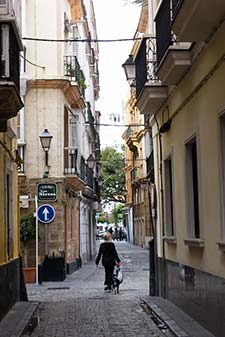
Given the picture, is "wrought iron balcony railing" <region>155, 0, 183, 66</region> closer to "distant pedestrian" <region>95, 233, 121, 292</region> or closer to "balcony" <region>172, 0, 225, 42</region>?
"balcony" <region>172, 0, 225, 42</region>

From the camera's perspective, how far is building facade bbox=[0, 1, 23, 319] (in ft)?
35.0

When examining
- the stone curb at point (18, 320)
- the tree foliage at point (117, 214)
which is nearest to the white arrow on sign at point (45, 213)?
the stone curb at point (18, 320)

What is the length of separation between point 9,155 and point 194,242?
5061mm

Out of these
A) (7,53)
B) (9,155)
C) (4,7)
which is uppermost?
(4,7)

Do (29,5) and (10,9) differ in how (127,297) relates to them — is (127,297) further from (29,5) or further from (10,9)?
(29,5)

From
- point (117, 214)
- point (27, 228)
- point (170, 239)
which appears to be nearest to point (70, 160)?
point (27, 228)

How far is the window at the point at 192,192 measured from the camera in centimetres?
1158

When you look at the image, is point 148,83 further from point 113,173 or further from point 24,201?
point 113,173

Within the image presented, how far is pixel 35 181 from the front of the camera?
942 inches

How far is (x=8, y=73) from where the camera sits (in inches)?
415

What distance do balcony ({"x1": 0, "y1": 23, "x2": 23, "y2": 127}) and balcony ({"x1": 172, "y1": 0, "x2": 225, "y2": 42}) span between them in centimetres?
262

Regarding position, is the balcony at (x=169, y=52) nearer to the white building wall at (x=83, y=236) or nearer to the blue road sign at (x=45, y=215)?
the blue road sign at (x=45, y=215)

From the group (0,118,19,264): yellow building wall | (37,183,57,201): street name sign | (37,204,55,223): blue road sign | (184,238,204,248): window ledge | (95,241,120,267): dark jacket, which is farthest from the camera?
(37,183,57,201): street name sign

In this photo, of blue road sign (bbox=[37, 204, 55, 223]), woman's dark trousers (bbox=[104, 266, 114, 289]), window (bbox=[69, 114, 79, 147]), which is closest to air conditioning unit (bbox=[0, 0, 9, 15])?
woman's dark trousers (bbox=[104, 266, 114, 289])
